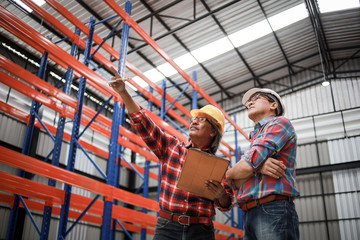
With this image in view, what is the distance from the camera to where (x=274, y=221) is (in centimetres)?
206

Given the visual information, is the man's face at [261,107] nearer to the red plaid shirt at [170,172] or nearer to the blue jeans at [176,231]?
the red plaid shirt at [170,172]

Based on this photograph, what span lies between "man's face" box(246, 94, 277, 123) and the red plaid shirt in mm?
776

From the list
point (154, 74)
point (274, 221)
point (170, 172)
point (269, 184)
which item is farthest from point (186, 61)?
point (274, 221)

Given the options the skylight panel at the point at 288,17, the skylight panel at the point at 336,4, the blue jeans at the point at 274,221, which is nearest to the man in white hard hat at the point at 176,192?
the blue jeans at the point at 274,221

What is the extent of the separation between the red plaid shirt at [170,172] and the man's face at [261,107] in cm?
78

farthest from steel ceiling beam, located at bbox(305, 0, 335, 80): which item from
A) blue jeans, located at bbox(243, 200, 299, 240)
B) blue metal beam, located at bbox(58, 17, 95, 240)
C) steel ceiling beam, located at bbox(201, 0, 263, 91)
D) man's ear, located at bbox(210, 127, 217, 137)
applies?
blue jeans, located at bbox(243, 200, 299, 240)

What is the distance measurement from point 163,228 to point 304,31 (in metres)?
17.2

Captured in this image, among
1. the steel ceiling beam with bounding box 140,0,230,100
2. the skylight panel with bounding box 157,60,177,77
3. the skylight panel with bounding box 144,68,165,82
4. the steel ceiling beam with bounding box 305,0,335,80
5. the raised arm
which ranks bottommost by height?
the raised arm

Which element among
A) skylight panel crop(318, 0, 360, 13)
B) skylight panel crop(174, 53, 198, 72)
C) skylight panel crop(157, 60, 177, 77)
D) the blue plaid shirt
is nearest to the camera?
the blue plaid shirt

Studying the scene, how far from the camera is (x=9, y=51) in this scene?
14.3 meters

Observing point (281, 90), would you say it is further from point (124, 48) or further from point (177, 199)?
point (177, 199)

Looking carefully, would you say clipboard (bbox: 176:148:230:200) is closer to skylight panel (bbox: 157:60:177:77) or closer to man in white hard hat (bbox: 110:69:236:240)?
man in white hard hat (bbox: 110:69:236:240)

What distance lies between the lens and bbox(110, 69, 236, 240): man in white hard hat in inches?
104

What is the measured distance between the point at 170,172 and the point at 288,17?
594 inches
